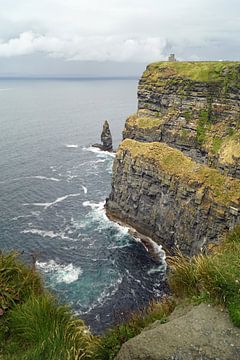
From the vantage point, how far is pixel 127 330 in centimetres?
1596

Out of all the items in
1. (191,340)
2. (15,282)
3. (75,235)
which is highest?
(191,340)

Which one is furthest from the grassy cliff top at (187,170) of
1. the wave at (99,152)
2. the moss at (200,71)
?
the wave at (99,152)

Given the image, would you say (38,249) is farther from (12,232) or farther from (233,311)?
(233,311)

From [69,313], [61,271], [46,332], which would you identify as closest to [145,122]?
[61,271]

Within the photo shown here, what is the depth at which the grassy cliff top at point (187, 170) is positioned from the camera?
59.9 m

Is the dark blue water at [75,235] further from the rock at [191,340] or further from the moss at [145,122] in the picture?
the moss at [145,122]

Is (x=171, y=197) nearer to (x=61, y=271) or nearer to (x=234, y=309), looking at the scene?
(x=61, y=271)

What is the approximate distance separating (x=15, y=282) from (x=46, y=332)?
3.48 meters

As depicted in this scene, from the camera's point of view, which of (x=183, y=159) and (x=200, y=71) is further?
(x=200, y=71)

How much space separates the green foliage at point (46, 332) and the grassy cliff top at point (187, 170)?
148ft

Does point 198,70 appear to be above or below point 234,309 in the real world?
above

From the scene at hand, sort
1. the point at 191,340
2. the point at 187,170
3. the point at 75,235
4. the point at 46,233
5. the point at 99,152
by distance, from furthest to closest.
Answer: the point at 99,152, the point at 46,233, the point at 75,235, the point at 187,170, the point at 191,340

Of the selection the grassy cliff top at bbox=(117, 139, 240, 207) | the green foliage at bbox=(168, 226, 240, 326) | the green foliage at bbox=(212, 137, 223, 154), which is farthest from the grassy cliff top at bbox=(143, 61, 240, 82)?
the green foliage at bbox=(168, 226, 240, 326)

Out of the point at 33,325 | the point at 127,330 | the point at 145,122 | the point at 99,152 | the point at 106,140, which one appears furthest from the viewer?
the point at 106,140
